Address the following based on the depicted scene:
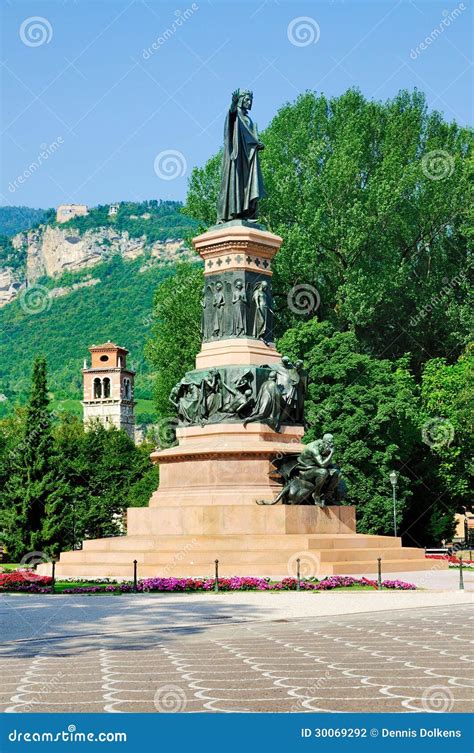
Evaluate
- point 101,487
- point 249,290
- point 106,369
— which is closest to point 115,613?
point 249,290

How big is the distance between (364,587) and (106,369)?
135278 mm

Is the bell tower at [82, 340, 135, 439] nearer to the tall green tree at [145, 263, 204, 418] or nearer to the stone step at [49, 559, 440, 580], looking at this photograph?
the tall green tree at [145, 263, 204, 418]

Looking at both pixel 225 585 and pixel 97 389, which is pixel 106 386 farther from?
pixel 225 585

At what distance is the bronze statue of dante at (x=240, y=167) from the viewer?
35.6 meters

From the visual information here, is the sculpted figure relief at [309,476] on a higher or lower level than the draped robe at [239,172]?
lower

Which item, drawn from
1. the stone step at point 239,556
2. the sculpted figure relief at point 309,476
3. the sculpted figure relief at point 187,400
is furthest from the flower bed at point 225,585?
the sculpted figure relief at point 187,400

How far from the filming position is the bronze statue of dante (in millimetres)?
35625

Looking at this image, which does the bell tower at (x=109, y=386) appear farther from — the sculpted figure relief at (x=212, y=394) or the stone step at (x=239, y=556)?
the stone step at (x=239, y=556)

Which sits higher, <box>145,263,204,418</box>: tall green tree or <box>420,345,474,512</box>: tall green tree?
<box>145,263,204,418</box>: tall green tree

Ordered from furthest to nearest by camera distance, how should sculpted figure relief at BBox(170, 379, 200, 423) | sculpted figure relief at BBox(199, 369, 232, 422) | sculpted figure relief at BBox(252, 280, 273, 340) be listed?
1. sculpted figure relief at BBox(252, 280, 273, 340)
2. sculpted figure relief at BBox(170, 379, 200, 423)
3. sculpted figure relief at BBox(199, 369, 232, 422)

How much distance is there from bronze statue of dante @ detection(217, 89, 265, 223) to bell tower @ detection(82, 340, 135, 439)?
122m

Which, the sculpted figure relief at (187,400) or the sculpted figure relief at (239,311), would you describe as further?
the sculpted figure relief at (239,311)

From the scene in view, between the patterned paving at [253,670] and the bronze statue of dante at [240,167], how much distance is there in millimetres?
20167

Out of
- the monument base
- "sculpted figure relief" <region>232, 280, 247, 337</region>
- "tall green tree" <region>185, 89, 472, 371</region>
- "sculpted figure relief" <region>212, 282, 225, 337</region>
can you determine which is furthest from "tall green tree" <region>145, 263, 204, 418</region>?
the monument base
